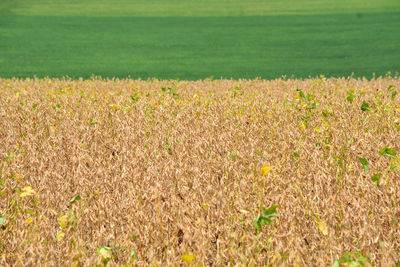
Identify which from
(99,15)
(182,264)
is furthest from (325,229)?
(99,15)

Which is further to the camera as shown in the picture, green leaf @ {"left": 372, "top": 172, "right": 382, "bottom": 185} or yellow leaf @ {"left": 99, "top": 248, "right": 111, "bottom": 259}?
green leaf @ {"left": 372, "top": 172, "right": 382, "bottom": 185}

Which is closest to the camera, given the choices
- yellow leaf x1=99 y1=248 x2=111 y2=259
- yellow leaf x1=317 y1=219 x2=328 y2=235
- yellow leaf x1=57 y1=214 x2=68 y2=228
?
yellow leaf x1=99 y1=248 x2=111 y2=259

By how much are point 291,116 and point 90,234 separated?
2.96 metres

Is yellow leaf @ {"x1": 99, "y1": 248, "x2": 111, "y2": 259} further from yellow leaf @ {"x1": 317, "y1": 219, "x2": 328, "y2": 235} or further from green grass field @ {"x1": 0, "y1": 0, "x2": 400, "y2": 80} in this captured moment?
green grass field @ {"x1": 0, "y1": 0, "x2": 400, "y2": 80}

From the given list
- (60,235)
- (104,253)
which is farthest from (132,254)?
(60,235)

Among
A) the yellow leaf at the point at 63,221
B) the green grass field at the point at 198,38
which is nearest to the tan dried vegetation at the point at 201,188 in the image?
the yellow leaf at the point at 63,221

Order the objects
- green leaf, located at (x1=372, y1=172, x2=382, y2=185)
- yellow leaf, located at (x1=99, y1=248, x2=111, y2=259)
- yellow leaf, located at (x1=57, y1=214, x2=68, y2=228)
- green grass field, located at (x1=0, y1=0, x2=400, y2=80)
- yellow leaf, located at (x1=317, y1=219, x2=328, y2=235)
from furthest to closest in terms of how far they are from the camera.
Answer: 1. green grass field, located at (x1=0, y1=0, x2=400, y2=80)
2. green leaf, located at (x1=372, y1=172, x2=382, y2=185)
3. yellow leaf, located at (x1=57, y1=214, x2=68, y2=228)
4. yellow leaf, located at (x1=317, y1=219, x2=328, y2=235)
5. yellow leaf, located at (x1=99, y1=248, x2=111, y2=259)

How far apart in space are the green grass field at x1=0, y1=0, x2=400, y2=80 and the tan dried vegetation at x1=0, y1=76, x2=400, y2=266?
9334 millimetres

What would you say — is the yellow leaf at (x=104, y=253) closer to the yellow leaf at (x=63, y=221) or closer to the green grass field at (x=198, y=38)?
the yellow leaf at (x=63, y=221)

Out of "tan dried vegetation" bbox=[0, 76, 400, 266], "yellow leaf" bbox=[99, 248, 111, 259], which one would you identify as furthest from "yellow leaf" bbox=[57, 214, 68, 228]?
"yellow leaf" bbox=[99, 248, 111, 259]

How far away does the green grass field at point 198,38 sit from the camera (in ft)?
49.1

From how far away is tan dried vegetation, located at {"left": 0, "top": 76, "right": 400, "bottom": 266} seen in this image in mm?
2008

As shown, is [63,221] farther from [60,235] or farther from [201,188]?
[201,188]

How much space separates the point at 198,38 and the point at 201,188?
17609mm
